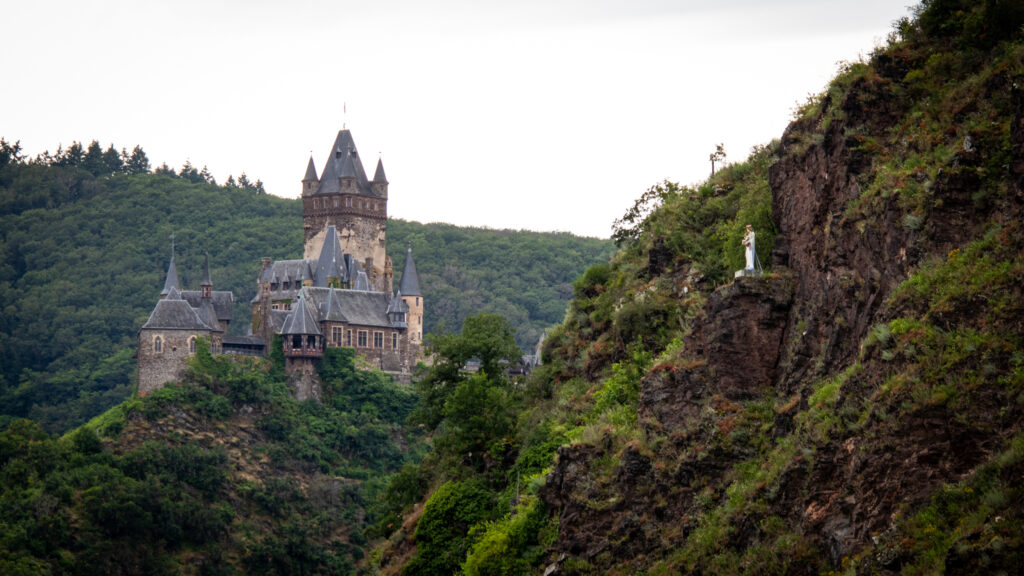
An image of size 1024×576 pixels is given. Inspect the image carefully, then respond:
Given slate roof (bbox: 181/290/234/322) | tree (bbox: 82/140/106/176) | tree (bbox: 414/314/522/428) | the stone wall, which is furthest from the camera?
tree (bbox: 82/140/106/176)

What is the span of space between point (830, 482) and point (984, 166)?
5.63 metres

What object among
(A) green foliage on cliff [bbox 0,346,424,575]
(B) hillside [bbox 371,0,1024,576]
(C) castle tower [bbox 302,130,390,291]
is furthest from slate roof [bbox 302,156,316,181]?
(B) hillside [bbox 371,0,1024,576]

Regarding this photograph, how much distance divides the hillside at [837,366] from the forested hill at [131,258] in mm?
95376

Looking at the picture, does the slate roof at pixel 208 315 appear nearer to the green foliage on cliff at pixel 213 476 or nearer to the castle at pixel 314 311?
the castle at pixel 314 311

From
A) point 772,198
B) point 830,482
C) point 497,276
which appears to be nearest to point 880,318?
point 830,482

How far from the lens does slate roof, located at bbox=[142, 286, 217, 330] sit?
89.2 metres

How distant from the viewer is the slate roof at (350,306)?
95812 mm

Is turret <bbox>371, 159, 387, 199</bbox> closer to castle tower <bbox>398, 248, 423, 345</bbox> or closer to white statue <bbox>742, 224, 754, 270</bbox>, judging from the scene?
castle tower <bbox>398, 248, 423, 345</bbox>

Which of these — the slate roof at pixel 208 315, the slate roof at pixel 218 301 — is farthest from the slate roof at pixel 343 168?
the slate roof at pixel 208 315

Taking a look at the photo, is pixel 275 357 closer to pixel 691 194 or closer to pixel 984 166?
pixel 691 194

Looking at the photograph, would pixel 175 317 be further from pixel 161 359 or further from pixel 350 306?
pixel 350 306

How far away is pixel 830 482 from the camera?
23.6m

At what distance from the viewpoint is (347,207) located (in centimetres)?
11581

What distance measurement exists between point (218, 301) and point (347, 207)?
68.2ft
